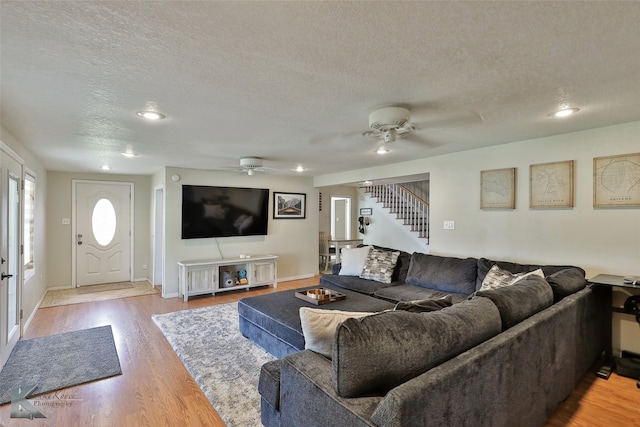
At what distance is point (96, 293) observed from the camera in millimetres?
5566

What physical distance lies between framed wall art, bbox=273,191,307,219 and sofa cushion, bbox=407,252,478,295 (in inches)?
122

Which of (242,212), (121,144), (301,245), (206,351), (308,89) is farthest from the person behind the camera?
(301,245)

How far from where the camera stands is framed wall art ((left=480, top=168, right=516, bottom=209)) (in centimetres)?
359

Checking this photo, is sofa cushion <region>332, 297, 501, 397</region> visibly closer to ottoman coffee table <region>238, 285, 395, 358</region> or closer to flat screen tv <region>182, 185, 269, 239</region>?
ottoman coffee table <region>238, 285, 395, 358</region>

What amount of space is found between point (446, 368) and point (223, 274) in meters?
4.97

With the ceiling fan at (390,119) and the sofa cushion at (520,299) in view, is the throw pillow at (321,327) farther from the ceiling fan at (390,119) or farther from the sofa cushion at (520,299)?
the ceiling fan at (390,119)

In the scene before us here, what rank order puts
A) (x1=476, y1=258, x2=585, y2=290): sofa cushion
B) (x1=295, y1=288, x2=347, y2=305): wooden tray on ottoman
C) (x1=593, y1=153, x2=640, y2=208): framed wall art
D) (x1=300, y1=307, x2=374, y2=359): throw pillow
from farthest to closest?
(x1=295, y1=288, x2=347, y2=305): wooden tray on ottoman
(x1=476, y1=258, x2=585, y2=290): sofa cushion
(x1=593, y1=153, x2=640, y2=208): framed wall art
(x1=300, y1=307, x2=374, y2=359): throw pillow

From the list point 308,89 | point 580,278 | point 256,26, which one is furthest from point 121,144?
point 580,278

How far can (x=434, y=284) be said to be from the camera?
153 inches

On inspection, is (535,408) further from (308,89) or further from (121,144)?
(121,144)

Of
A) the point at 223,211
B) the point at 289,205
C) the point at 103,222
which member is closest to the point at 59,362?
the point at 223,211

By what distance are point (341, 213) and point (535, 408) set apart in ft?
25.3

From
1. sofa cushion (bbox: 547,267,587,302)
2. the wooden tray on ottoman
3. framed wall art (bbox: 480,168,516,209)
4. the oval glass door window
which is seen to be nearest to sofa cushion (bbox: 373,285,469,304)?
the wooden tray on ottoman

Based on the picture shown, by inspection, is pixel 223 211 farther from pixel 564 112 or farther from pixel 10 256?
pixel 564 112
